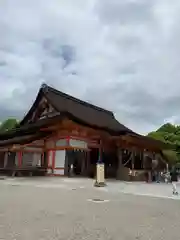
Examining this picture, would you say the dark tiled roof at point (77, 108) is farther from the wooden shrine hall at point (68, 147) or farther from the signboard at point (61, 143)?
the signboard at point (61, 143)

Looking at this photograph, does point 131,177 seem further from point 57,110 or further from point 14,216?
point 14,216

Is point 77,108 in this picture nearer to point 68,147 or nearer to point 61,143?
point 61,143

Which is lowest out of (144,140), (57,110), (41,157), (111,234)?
(111,234)

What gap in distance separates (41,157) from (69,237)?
17.0 metres

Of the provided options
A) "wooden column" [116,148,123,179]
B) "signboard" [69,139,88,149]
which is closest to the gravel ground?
"signboard" [69,139,88,149]

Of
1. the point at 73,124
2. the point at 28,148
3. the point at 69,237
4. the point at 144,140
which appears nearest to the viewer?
the point at 69,237

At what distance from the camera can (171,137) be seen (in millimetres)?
37781

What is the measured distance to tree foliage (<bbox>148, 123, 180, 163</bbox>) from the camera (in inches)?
1183

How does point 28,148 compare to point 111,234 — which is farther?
point 28,148

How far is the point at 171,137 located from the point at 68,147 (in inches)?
847

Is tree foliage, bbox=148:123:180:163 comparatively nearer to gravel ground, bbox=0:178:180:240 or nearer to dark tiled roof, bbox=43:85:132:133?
dark tiled roof, bbox=43:85:132:133

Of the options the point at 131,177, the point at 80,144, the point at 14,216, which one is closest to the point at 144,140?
the point at 131,177

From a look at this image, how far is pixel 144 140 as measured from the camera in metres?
23.5

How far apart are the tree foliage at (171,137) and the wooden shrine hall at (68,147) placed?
465 cm
